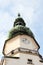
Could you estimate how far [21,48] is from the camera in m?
27.7

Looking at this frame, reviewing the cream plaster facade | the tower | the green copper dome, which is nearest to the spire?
the green copper dome

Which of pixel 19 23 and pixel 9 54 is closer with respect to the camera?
pixel 9 54

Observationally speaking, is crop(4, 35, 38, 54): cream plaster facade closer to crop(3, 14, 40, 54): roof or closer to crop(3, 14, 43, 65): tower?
crop(3, 14, 43, 65): tower

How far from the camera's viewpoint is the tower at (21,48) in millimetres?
26000

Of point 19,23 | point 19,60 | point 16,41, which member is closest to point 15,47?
point 16,41

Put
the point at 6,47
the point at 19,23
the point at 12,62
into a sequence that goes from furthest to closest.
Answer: the point at 19,23
the point at 6,47
the point at 12,62

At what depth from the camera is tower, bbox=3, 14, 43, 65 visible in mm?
26000

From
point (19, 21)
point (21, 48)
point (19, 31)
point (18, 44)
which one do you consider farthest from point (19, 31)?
point (19, 21)

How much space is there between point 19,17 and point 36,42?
18.3ft

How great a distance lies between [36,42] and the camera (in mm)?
29312

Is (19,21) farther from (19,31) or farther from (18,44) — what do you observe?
(18,44)

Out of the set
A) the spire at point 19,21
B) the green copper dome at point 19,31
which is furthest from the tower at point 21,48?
the spire at point 19,21

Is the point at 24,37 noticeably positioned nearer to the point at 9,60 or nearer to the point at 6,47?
the point at 6,47

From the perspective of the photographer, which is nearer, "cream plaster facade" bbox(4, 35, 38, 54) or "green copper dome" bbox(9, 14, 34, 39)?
"cream plaster facade" bbox(4, 35, 38, 54)
